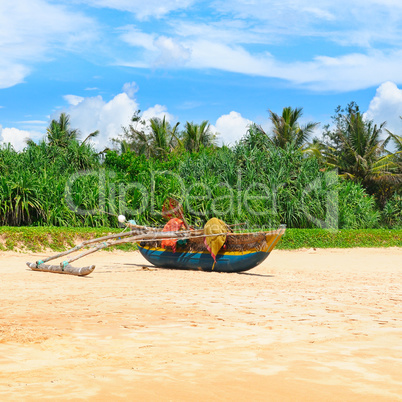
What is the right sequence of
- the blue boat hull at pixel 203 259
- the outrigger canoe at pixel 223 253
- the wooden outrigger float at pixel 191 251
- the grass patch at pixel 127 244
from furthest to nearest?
the grass patch at pixel 127 244
the blue boat hull at pixel 203 259
the outrigger canoe at pixel 223 253
the wooden outrigger float at pixel 191 251

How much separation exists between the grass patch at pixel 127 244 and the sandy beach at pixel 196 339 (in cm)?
483

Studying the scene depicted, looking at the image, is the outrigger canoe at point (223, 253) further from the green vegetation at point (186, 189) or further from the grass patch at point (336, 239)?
the grass patch at point (336, 239)

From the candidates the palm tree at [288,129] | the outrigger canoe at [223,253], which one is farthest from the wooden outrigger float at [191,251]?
the palm tree at [288,129]

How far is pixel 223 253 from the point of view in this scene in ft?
36.1

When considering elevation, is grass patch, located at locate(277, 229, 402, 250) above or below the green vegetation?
below

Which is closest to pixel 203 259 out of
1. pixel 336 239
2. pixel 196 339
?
pixel 196 339

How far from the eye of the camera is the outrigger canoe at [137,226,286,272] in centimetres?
1056

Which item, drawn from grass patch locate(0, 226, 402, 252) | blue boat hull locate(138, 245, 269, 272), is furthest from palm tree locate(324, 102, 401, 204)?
blue boat hull locate(138, 245, 269, 272)

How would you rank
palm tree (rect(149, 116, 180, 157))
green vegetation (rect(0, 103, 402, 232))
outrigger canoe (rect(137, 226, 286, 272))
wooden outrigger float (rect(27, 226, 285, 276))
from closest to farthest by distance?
wooden outrigger float (rect(27, 226, 285, 276)) < outrigger canoe (rect(137, 226, 286, 272)) < green vegetation (rect(0, 103, 402, 232)) < palm tree (rect(149, 116, 180, 157))

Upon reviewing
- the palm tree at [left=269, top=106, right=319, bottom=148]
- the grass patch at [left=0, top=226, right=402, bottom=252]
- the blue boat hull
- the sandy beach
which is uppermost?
the palm tree at [left=269, top=106, right=319, bottom=148]

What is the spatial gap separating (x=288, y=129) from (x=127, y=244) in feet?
56.0

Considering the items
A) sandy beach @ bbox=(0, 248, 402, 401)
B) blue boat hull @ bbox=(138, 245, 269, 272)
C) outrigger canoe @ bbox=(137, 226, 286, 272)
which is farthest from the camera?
blue boat hull @ bbox=(138, 245, 269, 272)

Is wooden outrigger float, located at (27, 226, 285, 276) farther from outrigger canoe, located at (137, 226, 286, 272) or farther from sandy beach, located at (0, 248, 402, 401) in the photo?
sandy beach, located at (0, 248, 402, 401)

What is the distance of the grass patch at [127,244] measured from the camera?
14375 mm
